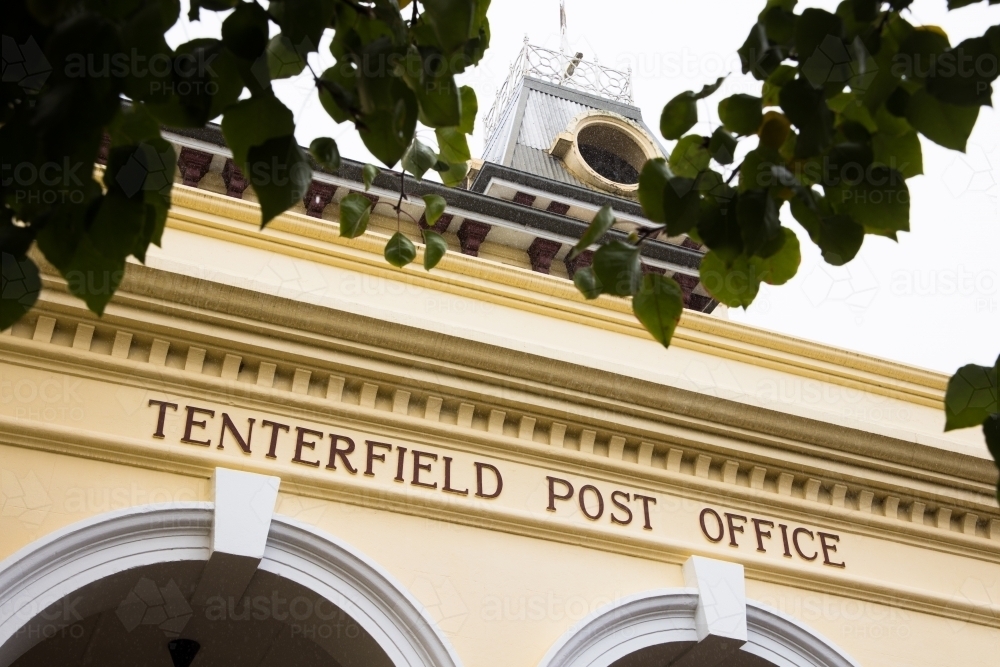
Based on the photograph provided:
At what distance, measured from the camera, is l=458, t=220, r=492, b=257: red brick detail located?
1323cm

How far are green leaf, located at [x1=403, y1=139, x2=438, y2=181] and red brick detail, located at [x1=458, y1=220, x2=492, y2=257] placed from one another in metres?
9.60

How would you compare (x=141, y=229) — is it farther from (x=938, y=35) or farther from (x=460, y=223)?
(x=460, y=223)

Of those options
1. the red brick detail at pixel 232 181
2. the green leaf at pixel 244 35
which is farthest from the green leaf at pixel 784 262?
the red brick detail at pixel 232 181

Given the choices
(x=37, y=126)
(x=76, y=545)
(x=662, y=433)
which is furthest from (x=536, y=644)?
(x=37, y=126)

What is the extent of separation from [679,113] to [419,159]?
3.27ft

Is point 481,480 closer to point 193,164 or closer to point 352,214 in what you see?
point 352,214

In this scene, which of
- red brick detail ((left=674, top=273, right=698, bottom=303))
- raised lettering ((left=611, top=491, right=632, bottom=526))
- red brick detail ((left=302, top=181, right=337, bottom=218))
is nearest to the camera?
raised lettering ((left=611, top=491, right=632, bottom=526))

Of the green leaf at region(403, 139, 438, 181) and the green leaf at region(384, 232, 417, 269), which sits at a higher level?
the green leaf at region(403, 139, 438, 181)

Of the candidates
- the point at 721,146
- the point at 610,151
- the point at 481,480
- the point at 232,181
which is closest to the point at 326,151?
the point at 721,146

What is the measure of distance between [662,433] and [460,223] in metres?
6.11

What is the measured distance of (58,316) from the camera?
6621 millimetres

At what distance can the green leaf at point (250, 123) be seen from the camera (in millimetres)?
2549

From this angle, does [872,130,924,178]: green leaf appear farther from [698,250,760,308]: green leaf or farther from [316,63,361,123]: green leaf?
[316,63,361,123]: green leaf

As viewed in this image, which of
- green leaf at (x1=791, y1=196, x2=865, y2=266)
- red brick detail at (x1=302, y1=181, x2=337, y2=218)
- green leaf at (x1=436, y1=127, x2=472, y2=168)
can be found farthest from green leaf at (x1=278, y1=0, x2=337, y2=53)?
red brick detail at (x1=302, y1=181, x2=337, y2=218)
